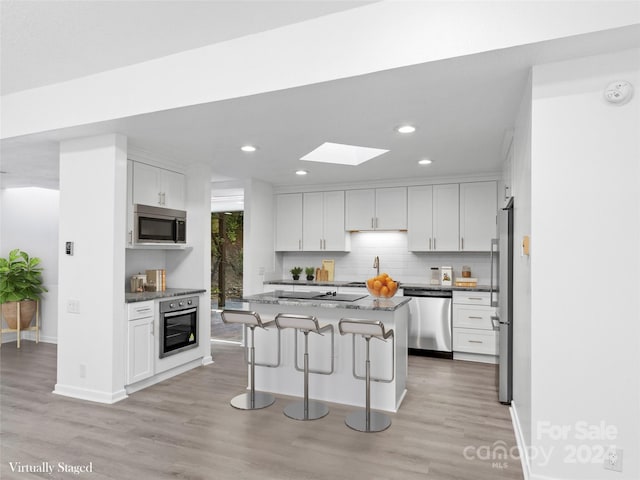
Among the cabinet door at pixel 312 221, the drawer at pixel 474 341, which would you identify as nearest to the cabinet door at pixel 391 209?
the cabinet door at pixel 312 221

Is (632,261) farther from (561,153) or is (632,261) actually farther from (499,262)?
(499,262)

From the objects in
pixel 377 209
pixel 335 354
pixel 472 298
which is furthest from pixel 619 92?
pixel 377 209

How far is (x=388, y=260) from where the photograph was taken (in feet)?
21.0

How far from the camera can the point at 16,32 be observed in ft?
8.87

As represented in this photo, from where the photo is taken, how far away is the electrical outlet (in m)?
2.17

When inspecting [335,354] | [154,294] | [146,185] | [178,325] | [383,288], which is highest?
[146,185]

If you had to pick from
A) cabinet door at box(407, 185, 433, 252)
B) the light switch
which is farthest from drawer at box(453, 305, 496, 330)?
the light switch

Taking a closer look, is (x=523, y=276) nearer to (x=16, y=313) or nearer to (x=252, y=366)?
(x=252, y=366)

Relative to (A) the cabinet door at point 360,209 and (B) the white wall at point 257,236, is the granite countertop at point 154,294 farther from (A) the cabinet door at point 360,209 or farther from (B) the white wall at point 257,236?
(A) the cabinet door at point 360,209

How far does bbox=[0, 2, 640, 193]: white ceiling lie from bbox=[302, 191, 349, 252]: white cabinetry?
3.76 feet

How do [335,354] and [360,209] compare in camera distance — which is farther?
[360,209]

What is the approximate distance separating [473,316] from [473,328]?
15 cm

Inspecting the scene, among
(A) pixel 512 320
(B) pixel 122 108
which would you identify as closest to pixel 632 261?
(A) pixel 512 320

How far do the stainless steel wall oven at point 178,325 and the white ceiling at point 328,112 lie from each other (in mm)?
1664
